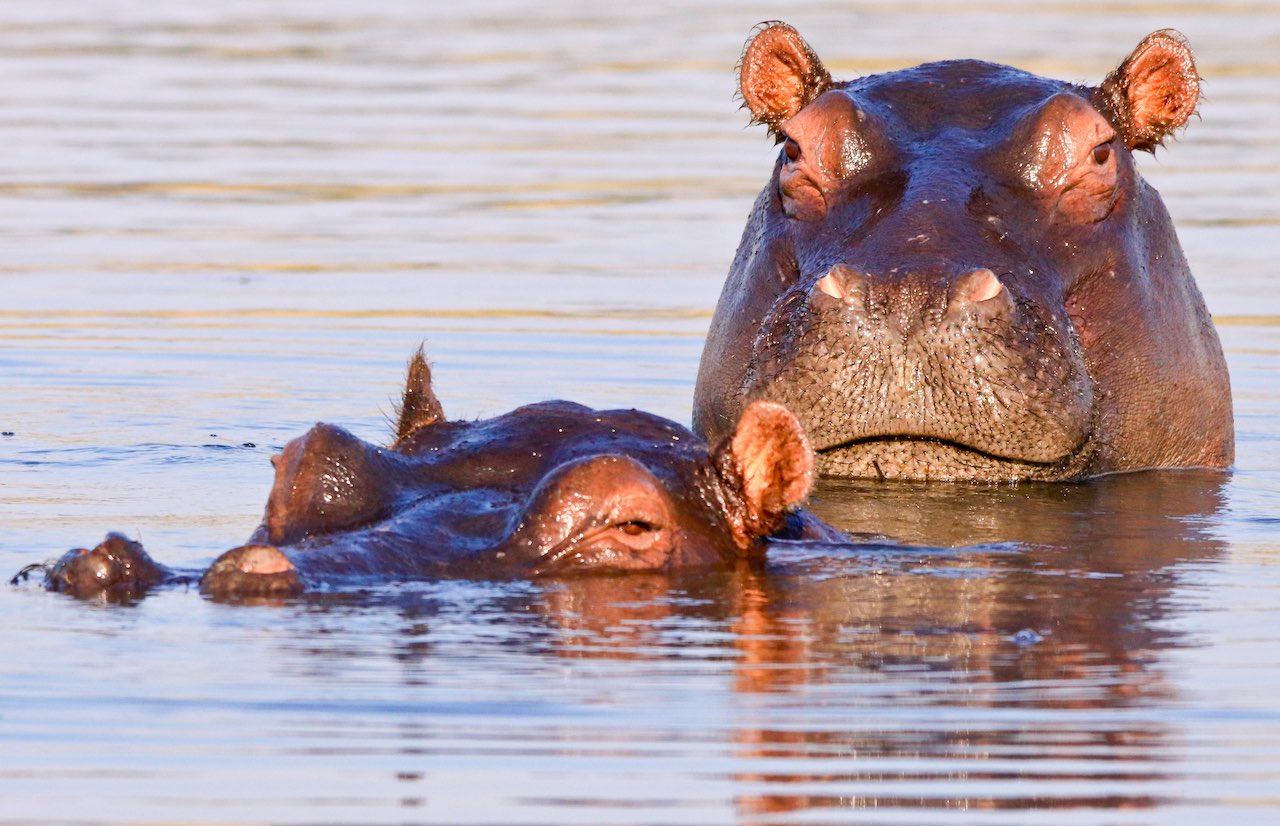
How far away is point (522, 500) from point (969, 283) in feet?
8.82

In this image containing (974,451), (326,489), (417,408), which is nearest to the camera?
(326,489)

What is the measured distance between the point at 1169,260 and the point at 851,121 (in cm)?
151

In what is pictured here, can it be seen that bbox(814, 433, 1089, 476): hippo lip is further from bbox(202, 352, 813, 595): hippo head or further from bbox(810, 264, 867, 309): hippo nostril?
bbox(202, 352, 813, 595): hippo head

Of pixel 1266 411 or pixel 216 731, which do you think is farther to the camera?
pixel 1266 411

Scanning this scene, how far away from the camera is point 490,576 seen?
679cm

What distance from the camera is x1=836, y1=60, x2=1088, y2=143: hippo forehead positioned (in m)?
10.1

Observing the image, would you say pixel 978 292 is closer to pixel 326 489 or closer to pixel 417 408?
pixel 417 408

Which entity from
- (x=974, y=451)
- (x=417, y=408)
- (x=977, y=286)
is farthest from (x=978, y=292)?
(x=417, y=408)

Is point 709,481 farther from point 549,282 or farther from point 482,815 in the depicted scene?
point 549,282

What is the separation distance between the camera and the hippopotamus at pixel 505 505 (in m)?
6.69

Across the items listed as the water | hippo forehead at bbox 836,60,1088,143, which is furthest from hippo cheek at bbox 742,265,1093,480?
hippo forehead at bbox 836,60,1088,143

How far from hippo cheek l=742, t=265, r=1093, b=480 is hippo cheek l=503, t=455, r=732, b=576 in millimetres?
2257

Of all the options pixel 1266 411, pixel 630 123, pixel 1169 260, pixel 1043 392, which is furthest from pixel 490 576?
pixel 630 123

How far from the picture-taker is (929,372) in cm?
913
